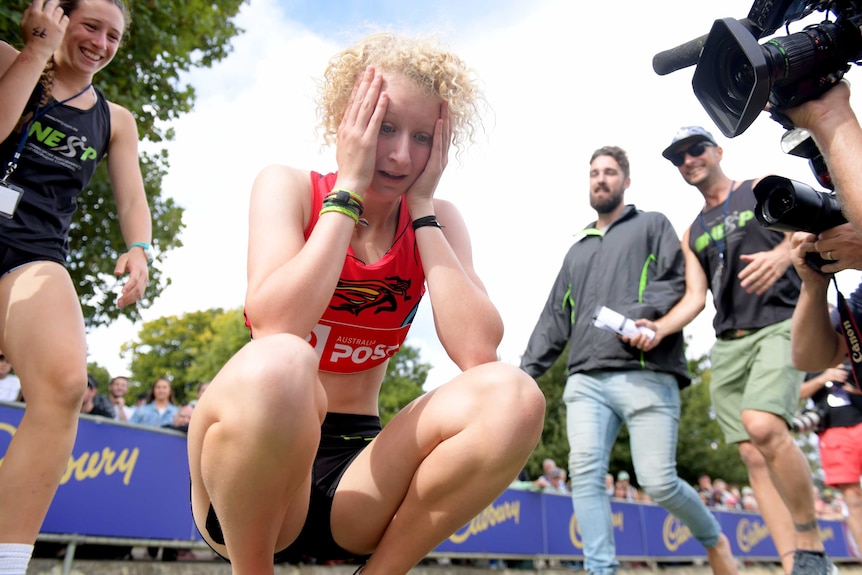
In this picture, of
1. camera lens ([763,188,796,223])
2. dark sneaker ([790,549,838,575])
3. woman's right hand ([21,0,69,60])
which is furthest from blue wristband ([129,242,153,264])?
dark sneaker ([790,549,838,575])

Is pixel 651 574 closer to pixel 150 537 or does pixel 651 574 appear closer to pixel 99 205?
pixel 150 537

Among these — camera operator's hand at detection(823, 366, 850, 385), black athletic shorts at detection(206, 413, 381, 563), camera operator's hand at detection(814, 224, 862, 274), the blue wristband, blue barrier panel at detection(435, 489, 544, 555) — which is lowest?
blue barrier panel at detection(435, 489, 544, 555)

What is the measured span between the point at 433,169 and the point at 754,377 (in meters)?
2.67

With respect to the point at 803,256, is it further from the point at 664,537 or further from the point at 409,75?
the point at 664,537

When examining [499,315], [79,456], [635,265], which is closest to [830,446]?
[635,265]

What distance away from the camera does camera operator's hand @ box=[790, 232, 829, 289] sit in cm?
248

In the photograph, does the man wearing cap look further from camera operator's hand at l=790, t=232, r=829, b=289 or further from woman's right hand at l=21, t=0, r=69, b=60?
woman's right hand at l=21, t=0, r=69, b=60

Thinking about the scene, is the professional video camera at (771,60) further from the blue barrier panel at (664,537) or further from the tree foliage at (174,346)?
the tree foliage at (174,346)

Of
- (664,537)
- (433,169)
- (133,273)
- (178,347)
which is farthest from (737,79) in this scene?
(178,347)

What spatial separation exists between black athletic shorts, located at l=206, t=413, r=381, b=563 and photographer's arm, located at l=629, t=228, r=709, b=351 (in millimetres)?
2253

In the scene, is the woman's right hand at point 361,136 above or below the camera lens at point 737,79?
below

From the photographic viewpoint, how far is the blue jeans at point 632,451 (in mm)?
3732

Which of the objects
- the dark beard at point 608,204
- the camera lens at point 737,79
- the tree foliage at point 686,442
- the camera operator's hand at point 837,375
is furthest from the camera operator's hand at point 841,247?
the tree foliage at point 686,442

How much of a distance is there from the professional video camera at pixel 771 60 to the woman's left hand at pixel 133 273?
2.09 m
